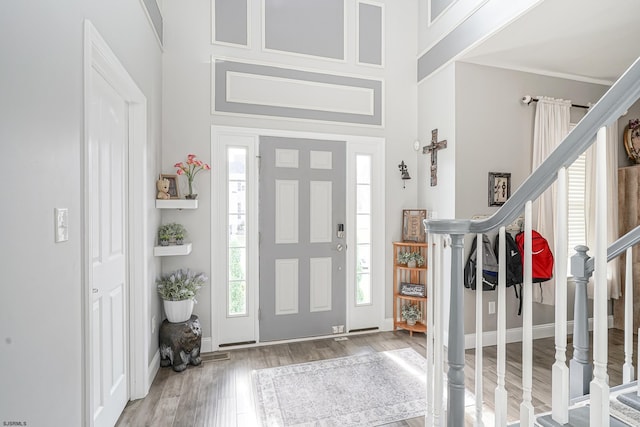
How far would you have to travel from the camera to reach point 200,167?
3010mm

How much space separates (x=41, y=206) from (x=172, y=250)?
168cm

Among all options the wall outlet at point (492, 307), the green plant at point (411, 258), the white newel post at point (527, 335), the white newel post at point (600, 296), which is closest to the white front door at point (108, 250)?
the white newel post at point (527, 335)

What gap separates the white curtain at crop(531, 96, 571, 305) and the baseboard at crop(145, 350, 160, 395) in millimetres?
3636

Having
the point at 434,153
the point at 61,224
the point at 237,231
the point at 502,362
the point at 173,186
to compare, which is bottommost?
the point at 502,362

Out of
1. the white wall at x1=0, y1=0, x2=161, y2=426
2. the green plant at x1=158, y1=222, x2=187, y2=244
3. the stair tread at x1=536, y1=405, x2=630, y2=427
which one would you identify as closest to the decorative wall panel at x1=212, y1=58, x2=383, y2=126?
the green plant at x1=158, y1=222, x2=187, y2=244

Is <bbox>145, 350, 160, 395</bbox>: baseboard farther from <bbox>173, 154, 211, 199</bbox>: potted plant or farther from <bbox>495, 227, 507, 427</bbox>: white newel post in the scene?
<bbox>495, 227, 507, 427</bbox>: white newel post

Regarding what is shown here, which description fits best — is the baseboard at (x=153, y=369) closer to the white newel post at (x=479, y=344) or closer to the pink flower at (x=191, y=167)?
the pink flower at (x=191, y=167)

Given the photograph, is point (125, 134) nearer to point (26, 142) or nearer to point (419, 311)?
point (26, 142)

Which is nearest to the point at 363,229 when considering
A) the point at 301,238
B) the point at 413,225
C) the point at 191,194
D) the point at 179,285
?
A: the point at 413,225

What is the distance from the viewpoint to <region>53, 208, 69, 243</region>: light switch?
3.83 feet

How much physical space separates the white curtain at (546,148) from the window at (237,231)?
2925 mm

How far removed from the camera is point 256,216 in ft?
10.5

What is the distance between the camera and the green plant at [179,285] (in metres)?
2.70

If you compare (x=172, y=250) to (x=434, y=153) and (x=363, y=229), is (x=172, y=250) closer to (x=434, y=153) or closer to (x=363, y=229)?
(x=363, y=229)
